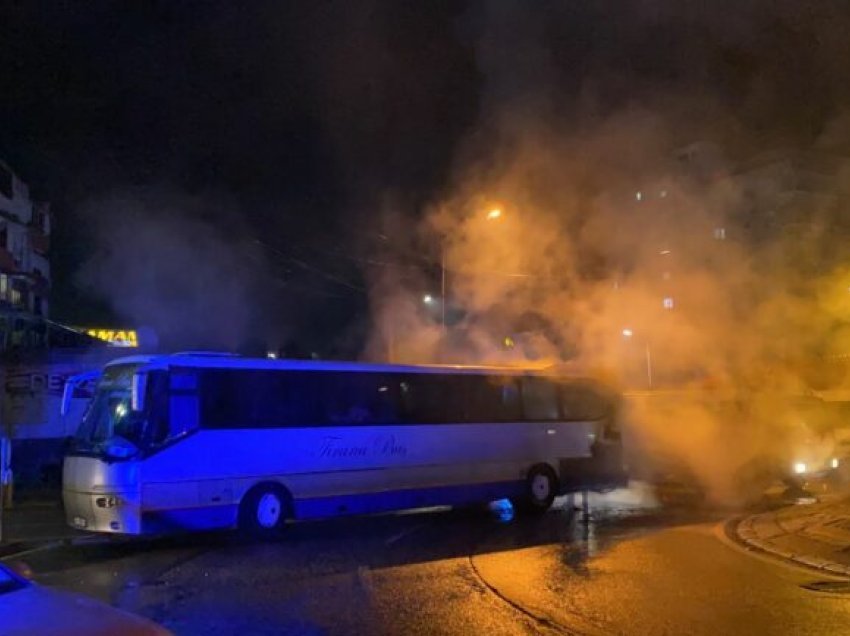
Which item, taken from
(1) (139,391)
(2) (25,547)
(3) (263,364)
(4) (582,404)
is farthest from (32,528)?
(4) (582,404)

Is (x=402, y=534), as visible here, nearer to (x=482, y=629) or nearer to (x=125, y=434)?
(x=125, y=434)

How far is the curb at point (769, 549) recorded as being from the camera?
25.5ft

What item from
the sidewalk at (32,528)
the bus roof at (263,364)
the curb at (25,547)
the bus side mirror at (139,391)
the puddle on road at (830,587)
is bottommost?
the puddle on road at (830,587)

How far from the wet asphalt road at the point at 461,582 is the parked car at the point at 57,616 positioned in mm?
2299

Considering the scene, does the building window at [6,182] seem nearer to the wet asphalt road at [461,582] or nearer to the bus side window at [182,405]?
the bus side window at [182,405]

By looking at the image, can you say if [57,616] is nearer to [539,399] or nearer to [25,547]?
[25,547]

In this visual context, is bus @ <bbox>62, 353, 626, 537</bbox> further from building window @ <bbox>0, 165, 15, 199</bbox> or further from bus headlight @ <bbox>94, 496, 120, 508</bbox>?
building window @ <bbox>0, 165, 15, 199</bbox>

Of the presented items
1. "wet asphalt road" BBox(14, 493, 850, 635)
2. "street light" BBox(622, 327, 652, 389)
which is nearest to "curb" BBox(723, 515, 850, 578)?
"wet asphalt road" BBox(14, 493, 850, 635)

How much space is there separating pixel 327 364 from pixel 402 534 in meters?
2.60

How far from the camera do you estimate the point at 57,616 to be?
11.2ft

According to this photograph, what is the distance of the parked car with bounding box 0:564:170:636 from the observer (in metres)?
3.24

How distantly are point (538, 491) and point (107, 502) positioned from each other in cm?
708

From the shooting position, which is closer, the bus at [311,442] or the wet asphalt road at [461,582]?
the wet asphalt road at [461,582]

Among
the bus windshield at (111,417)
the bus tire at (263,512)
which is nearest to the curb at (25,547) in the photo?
the bus windshield at (111,417)
